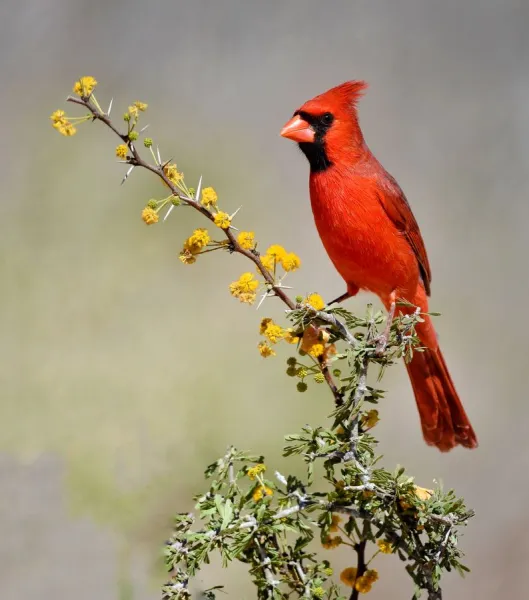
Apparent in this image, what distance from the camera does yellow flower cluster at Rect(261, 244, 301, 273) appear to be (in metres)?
0.88

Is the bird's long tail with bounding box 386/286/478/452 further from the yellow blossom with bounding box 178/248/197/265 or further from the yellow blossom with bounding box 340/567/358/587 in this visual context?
the yellow blossom with bounding box 178/248/197/265

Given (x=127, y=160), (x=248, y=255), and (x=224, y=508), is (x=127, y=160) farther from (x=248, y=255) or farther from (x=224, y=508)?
(x=224, y=508)

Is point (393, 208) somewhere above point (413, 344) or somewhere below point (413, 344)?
above

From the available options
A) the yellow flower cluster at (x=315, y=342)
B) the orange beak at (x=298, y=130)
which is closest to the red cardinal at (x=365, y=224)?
the orange beak at (x=298, y=130)

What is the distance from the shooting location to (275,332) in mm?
856

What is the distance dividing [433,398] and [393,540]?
19.8 inches

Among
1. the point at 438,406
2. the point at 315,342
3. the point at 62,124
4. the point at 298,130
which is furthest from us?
the point at 438,406

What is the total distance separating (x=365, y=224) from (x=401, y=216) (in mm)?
113

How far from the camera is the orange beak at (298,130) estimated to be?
1.16 metres

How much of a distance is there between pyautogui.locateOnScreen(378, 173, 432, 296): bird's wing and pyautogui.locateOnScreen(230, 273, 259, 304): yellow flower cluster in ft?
1.59

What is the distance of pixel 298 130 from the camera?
1.18 meters

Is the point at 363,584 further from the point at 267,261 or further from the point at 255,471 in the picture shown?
the point at 267,261

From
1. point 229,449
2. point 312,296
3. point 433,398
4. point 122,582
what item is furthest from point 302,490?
point 433,398

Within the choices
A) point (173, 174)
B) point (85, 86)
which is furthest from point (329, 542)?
point (85, 86)
